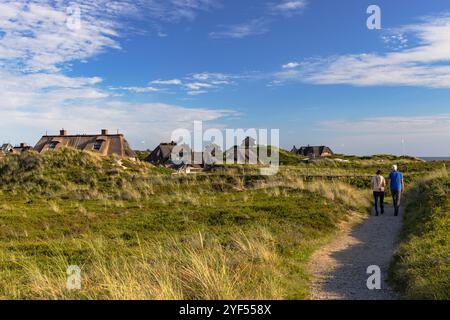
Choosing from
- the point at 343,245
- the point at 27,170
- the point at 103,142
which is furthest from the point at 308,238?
the point at 103,142

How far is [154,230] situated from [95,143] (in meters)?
36.7

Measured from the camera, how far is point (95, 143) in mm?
47688

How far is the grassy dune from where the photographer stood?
6367mm

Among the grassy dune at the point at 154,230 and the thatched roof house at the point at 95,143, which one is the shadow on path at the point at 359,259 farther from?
the thatched roof house at the point at 95,143

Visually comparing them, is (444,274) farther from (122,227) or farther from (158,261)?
(122,227)

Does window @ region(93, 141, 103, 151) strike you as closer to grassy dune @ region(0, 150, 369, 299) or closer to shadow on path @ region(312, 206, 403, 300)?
grassy dune @ region(0, 150, 369, 299)

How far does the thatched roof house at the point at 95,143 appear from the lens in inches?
1837

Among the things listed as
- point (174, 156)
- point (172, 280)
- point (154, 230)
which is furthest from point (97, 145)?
point (172, 280)

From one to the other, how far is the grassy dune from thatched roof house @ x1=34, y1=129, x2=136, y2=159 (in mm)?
14627

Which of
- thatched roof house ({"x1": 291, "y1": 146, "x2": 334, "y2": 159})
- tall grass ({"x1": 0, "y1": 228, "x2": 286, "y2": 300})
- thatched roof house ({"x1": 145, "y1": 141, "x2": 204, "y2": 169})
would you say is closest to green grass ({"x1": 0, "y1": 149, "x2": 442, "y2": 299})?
tall grass ({"x1": 0, "y1": 228, "x2": 286, "y2": 300})

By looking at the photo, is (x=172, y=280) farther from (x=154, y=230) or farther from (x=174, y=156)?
(x=174, y=156)

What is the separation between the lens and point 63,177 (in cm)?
2711

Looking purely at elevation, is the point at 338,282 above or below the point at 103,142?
below
